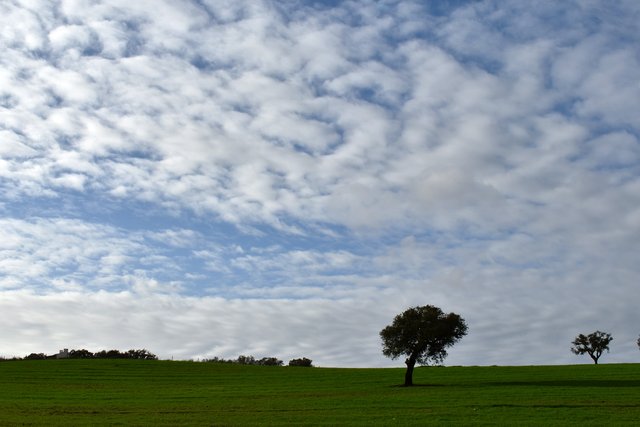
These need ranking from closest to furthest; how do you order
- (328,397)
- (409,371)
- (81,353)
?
1. (328,397)
2. (409,371)
3. (81,353)

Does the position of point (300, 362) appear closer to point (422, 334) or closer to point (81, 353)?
point (81, 353)

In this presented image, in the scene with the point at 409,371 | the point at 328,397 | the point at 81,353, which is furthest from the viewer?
the point at 81,353

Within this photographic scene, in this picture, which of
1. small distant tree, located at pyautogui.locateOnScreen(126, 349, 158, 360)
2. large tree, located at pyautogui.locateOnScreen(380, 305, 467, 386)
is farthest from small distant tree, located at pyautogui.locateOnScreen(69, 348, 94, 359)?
large tree, located at pyautogui.locateOnScreen(380, 305, 467, 386)

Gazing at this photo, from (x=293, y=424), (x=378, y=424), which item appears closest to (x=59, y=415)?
(x=293, y=424)

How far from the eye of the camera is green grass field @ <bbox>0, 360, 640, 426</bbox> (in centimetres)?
3934

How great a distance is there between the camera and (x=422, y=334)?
236 feet

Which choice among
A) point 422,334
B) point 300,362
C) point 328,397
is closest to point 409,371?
point 422,334

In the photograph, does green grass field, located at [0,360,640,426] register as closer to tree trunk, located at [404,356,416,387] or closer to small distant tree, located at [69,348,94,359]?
tree trunk, located at [404,356,416,387]

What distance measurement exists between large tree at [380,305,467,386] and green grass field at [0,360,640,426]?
11.4 feet

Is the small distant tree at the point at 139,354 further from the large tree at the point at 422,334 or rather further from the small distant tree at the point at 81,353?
the large tree at the point at 422,334

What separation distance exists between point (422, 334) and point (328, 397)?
20186mm

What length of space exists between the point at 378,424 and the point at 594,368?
59956 millimetres

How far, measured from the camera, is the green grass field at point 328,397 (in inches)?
1549

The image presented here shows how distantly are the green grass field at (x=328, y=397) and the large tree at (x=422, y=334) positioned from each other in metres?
3.49
